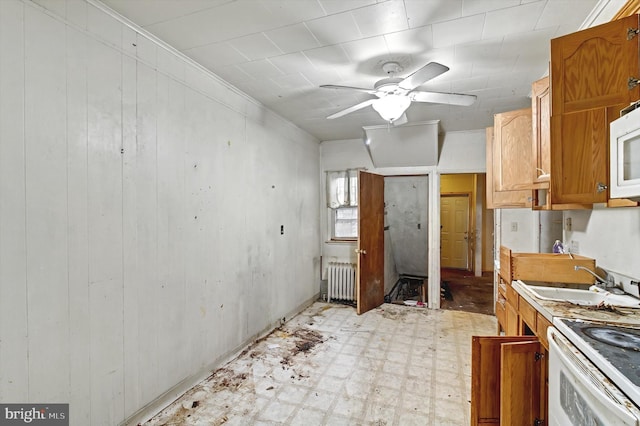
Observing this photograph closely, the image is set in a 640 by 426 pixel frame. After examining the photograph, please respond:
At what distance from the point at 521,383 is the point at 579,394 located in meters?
0.56

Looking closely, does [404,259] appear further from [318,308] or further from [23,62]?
[23,62]

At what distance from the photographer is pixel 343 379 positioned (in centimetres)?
254

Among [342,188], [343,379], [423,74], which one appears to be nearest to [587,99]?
[423,74]

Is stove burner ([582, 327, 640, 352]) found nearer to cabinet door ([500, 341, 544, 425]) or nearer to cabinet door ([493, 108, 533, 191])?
cabinet door ([500, 341, 544, 425])

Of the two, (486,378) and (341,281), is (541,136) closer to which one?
(486,378)

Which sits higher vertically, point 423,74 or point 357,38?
point 357,38

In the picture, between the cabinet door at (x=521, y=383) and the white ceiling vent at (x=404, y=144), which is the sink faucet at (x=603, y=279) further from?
the white ceiling vent at (x=404, y=144)

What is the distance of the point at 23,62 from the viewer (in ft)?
4.65

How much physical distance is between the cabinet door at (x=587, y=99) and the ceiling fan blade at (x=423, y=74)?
1.85 ft

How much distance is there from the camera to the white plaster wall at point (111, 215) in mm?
1416

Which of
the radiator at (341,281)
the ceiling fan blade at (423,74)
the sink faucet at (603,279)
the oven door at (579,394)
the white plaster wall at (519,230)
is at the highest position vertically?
the ceiling fan blade at (423,74)

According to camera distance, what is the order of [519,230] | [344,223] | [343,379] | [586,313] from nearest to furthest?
1. [586,313]
2. [343,379]
3. [519,230]
4. [344,223]

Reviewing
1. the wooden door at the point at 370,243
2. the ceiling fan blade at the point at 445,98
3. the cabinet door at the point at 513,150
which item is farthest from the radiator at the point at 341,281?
the ceiling fan blade at the point at 445,98

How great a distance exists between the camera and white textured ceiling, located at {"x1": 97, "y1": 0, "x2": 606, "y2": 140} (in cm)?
174
